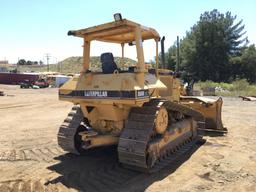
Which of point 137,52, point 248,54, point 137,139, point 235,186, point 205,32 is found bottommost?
point 235,186

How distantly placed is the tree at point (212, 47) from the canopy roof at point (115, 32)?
36969mm

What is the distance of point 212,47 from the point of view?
44.2m

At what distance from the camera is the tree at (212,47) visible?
42.8m

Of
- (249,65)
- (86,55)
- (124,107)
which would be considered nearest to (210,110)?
(124,107)

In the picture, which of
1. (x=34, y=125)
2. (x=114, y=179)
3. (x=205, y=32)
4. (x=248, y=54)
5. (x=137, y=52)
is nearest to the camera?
(x=114, y=179)

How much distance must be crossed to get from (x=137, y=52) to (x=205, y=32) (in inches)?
1631

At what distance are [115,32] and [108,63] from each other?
0.67 meters

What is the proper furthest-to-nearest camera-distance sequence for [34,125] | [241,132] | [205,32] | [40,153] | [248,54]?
[205,32] → [248,54] → [34,125] → [241,132] → [40,153]

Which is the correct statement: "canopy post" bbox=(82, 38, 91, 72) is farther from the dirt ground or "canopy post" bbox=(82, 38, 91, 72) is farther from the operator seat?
the dirt ground

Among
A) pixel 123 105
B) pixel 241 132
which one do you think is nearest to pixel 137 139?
pixel 123 105

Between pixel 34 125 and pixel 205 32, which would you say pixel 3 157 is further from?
pixel 205 32

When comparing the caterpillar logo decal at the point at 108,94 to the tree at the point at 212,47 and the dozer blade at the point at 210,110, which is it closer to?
the dozer blade at the point at 210,110

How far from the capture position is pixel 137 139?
556 cm

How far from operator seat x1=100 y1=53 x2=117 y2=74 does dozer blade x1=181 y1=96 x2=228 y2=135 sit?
3.81m
